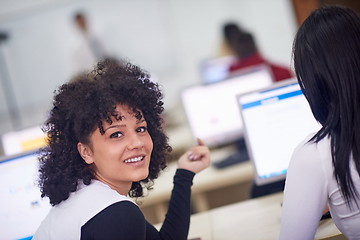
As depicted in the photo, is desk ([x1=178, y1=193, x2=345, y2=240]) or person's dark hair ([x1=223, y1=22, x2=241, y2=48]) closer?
desk ([x1=178, y1=193, x2=345, y2=240])

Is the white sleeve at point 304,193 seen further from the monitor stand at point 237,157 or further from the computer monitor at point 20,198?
the monitor stand at point 237,157

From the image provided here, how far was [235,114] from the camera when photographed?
9.13 ft

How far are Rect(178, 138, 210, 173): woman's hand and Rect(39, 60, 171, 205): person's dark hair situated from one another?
8.8 inches

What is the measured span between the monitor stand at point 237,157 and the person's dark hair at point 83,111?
1.43 meters

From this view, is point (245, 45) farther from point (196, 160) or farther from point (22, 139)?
point (196, 160)

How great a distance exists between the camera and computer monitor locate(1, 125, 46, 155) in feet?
8.13

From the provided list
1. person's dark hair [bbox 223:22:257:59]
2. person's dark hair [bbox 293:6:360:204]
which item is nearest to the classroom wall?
person's dark hair [bbox 223:22:257:59]

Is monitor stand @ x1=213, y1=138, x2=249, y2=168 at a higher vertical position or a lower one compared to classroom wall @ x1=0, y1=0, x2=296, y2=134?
lower

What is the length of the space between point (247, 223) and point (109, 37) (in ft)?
15.0

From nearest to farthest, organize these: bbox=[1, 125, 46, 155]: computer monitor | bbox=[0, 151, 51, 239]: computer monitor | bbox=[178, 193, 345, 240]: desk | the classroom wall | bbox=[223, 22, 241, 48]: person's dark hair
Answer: bbox=[178, 193, 345, 240]: desk < bbox=[0, 151, 51, 239]: computer monitor < bbox=[1, 125, 46, 155]: computer monitor < bbox=[223, 22, 241, 48]: person's dark hair < the classroom wall

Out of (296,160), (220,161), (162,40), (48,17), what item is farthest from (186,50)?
(296,160)

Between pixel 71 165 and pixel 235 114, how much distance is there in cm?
158

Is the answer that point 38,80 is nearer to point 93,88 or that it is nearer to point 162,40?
point 162,40

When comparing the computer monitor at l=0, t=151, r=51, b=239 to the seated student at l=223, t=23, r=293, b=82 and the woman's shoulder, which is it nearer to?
the woman's shoulder
